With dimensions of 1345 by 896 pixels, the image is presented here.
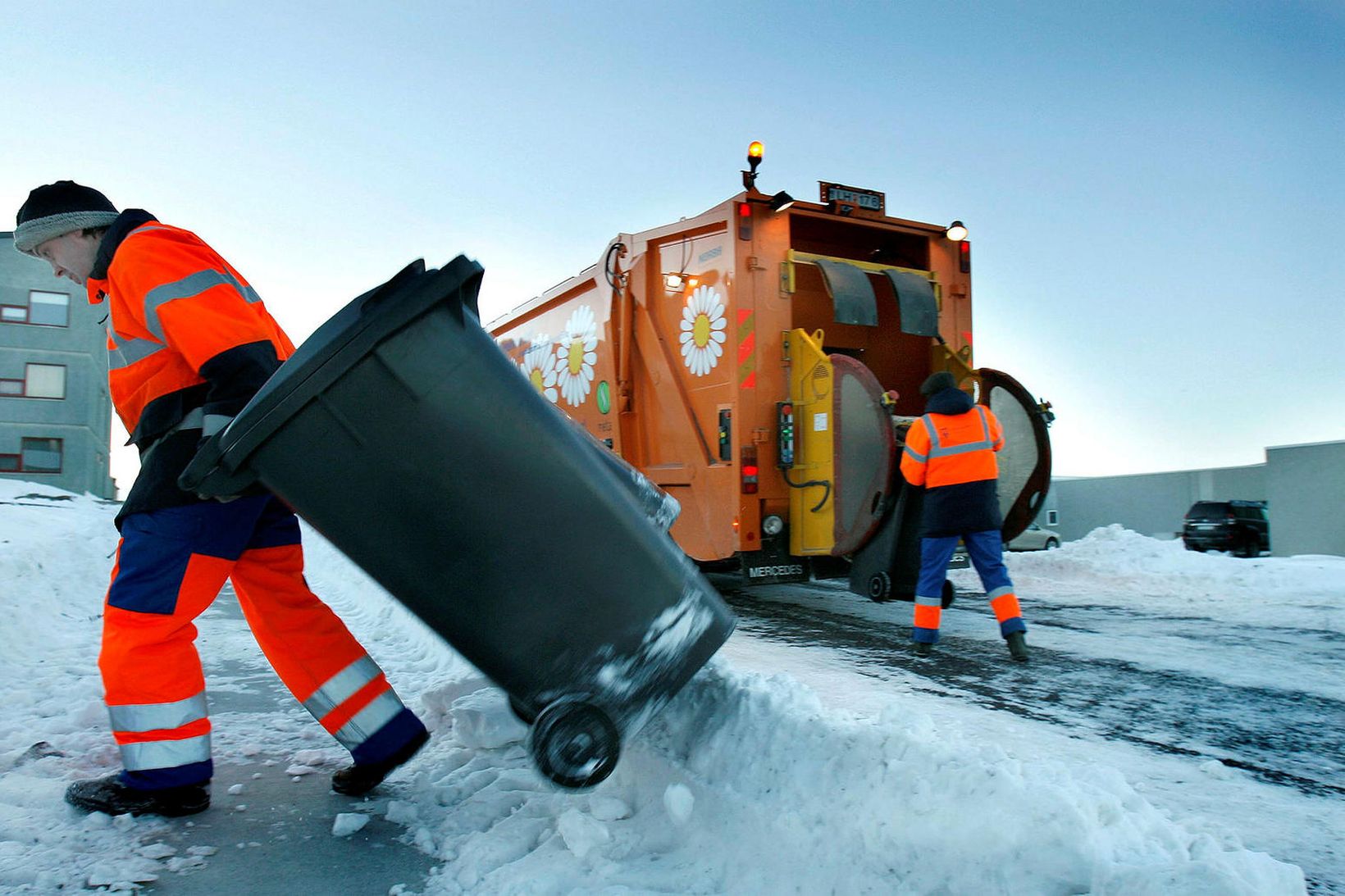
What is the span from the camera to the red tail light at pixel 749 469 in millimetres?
5090

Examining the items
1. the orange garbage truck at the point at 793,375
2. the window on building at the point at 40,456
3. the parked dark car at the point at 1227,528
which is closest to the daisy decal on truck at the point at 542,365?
the orange garbage truck at the point at 793,375

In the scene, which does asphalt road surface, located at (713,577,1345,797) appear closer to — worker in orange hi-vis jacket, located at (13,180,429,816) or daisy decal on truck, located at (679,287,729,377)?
Result: daisy decal on truck, located at (679,287,729,377)

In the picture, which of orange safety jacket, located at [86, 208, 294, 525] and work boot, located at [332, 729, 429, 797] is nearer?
orange safety jacket, located at [86, 208, 294, 525]

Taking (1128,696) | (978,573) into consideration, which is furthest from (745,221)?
(1128,696)

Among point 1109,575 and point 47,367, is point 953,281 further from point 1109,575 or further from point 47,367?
point 47,367

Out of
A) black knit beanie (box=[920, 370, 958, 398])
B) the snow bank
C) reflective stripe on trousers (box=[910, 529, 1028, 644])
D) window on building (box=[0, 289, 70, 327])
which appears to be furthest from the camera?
window on building (box=[0, 289, 70, 327])

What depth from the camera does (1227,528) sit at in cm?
1304

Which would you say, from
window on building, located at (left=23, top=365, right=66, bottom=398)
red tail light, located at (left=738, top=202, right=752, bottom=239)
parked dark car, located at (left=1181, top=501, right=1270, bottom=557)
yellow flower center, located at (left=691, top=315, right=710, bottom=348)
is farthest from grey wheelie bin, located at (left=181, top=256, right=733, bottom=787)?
window on building, located at (left=23, top=365, right=66, bottom=398)

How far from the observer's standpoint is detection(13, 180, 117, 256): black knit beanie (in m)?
2.23

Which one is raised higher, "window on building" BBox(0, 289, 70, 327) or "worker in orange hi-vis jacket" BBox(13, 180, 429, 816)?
"window on building" BBox(0, 289, 70, 327)

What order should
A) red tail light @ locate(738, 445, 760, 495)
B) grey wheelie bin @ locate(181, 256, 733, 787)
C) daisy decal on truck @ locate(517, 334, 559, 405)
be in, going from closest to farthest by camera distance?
grey wheelie bin @ locate(181, 256, 733, 787) → red tail light @ locate(738, 445, 760, 495) → daisy decal on truck @ locate(517, 334, 559, 405)

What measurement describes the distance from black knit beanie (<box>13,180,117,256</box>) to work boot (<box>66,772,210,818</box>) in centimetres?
138

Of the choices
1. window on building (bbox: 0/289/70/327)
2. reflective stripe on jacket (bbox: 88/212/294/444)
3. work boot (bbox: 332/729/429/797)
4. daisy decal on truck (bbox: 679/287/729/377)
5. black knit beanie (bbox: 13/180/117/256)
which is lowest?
work boot (bbox: 332/729/429/797)

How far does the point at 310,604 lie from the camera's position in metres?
2.36
